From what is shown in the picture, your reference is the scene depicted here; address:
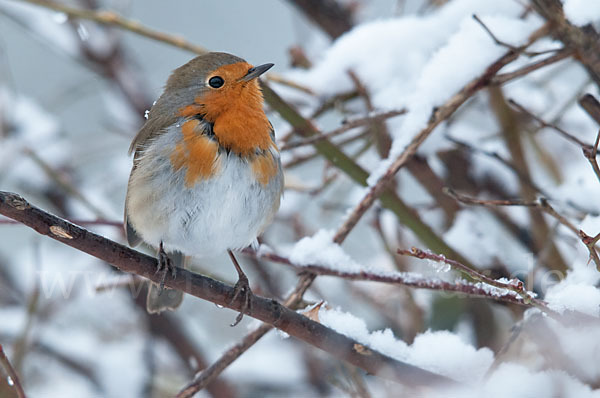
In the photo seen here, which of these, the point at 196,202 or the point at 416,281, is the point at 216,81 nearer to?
the point at 196,202

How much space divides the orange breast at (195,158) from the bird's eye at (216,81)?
0.87 feet

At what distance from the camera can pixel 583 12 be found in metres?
1.73

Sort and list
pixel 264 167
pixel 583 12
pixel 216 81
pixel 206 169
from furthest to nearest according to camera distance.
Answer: pixel 216 81 < pixel 264 167 < pixel 206 169 < pixel 583 12

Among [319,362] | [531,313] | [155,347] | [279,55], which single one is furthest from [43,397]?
[279,55]

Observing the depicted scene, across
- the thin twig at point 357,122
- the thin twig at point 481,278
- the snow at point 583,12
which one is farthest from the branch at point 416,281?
the snow at point 583,12

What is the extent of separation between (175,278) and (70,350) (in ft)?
5.91

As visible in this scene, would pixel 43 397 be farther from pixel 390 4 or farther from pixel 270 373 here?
pixel 390 4

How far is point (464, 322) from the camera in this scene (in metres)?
2.84

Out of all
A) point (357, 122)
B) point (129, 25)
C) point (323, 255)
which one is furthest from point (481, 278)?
point (129, 25)

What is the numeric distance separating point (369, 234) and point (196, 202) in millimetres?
1980

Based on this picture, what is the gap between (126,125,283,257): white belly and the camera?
2.06 metres

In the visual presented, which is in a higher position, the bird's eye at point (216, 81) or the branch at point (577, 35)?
the bird's eye at point (216, 81)

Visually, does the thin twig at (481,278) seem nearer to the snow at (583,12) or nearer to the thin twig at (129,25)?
the snow at (583,12)

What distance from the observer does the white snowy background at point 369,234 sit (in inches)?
68.6
